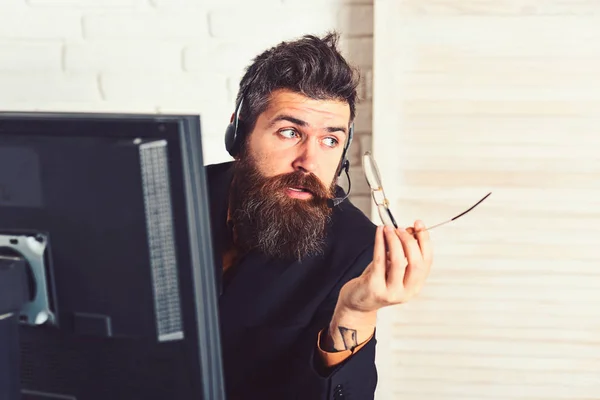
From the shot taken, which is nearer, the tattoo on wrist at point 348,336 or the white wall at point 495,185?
the tattoo on wrist at point 348,336

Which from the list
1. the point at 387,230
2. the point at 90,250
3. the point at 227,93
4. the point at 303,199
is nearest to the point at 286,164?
the point at 303,199

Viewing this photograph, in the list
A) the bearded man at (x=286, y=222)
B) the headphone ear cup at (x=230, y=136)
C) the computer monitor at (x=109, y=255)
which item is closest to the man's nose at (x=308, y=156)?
the bearded man at (x=286, y=222)

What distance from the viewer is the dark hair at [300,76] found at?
1.27 m

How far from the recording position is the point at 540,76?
1385 mm

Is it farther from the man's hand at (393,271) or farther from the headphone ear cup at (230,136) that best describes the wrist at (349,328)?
the headphone ear cup at (230,136)

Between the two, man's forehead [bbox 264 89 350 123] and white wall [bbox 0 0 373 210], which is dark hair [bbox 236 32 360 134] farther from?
white wall [bbox 0 0 373 210]

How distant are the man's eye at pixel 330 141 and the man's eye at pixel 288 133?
6 cm

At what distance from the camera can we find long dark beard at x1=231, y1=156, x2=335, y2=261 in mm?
1292

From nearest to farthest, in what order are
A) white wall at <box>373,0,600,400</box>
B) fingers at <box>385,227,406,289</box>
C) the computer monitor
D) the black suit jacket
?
the computer monitor, fingers at <box>385,227,406,289</box>, the black suit jacket, white wall at <box>373,0,600,400</box>

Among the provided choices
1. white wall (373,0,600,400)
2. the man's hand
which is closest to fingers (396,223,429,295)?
the man's hand

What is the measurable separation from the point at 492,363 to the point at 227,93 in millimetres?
893

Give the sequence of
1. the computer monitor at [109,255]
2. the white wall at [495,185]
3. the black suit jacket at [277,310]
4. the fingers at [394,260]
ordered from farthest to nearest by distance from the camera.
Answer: the white wall at [495,185] → the black suit jacket at [277,310] → the fingers at [394,260] → the computer monitor at [109,255]

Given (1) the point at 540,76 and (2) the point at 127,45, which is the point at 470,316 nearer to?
(1) the point at 540,76

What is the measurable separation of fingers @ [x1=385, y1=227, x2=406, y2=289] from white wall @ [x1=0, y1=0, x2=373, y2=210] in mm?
564
